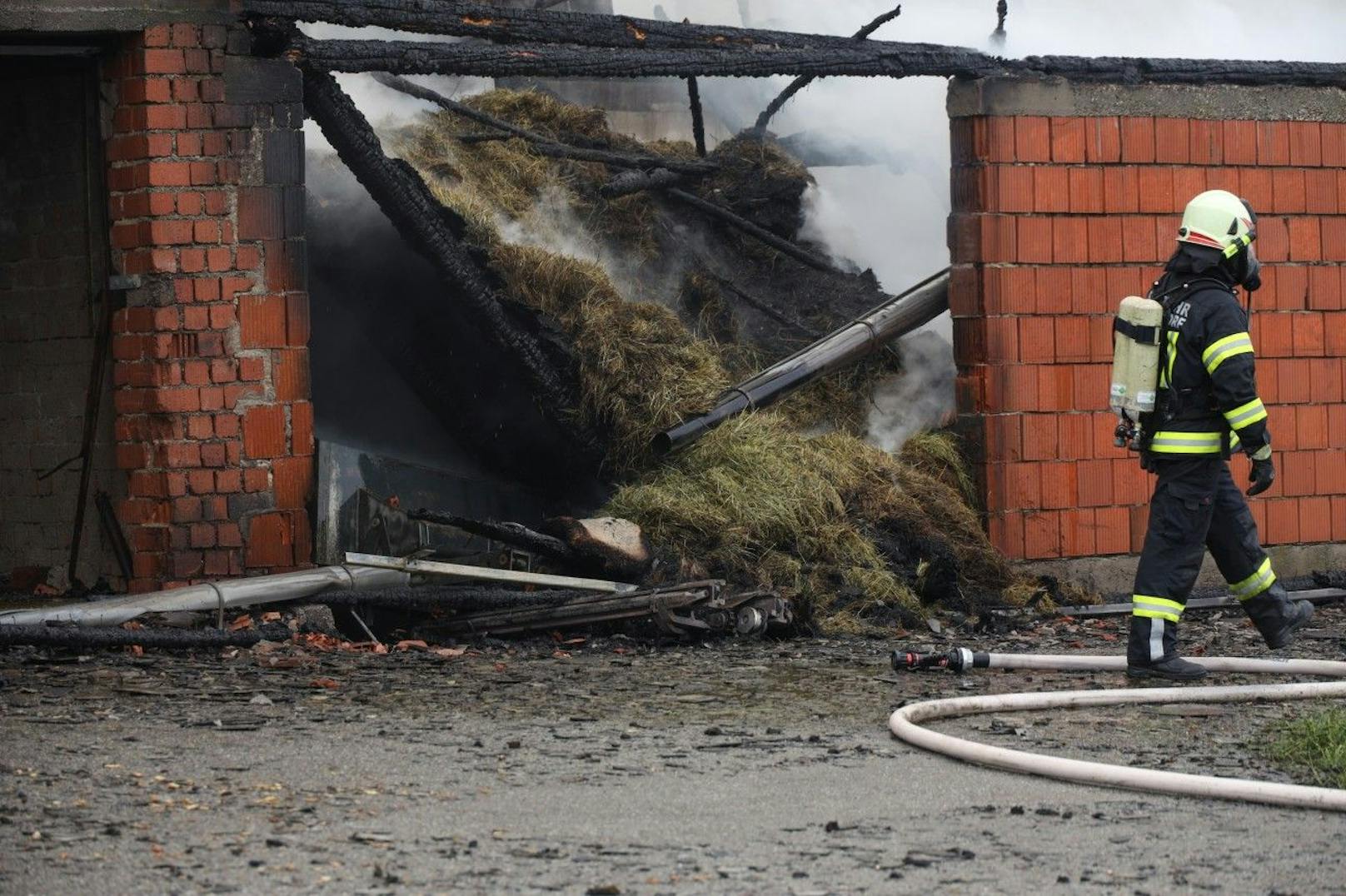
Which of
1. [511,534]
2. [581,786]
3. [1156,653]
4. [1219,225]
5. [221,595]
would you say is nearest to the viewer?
[581,786]

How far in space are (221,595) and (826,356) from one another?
3634 mm

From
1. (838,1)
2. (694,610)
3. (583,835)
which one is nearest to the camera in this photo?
(583,835)

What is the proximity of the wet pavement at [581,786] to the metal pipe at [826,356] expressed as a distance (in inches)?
82.4

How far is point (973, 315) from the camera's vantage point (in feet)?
31.8

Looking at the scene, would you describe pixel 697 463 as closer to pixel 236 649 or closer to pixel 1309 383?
pixel 236 649

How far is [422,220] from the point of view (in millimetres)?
9047

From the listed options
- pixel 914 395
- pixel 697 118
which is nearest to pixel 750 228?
pixel 697 118

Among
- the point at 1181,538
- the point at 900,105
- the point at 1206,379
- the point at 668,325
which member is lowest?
the point at 1181,538

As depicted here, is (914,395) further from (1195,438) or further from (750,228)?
(1195,438)

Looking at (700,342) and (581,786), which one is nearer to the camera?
(581,786)

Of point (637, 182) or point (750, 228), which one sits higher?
point (637, 182)

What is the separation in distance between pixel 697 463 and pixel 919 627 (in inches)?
54.0

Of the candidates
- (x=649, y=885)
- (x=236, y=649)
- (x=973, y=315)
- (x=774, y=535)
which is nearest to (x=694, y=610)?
(x=774, y=535)

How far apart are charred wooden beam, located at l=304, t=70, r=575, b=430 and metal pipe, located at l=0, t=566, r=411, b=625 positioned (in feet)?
5.03
